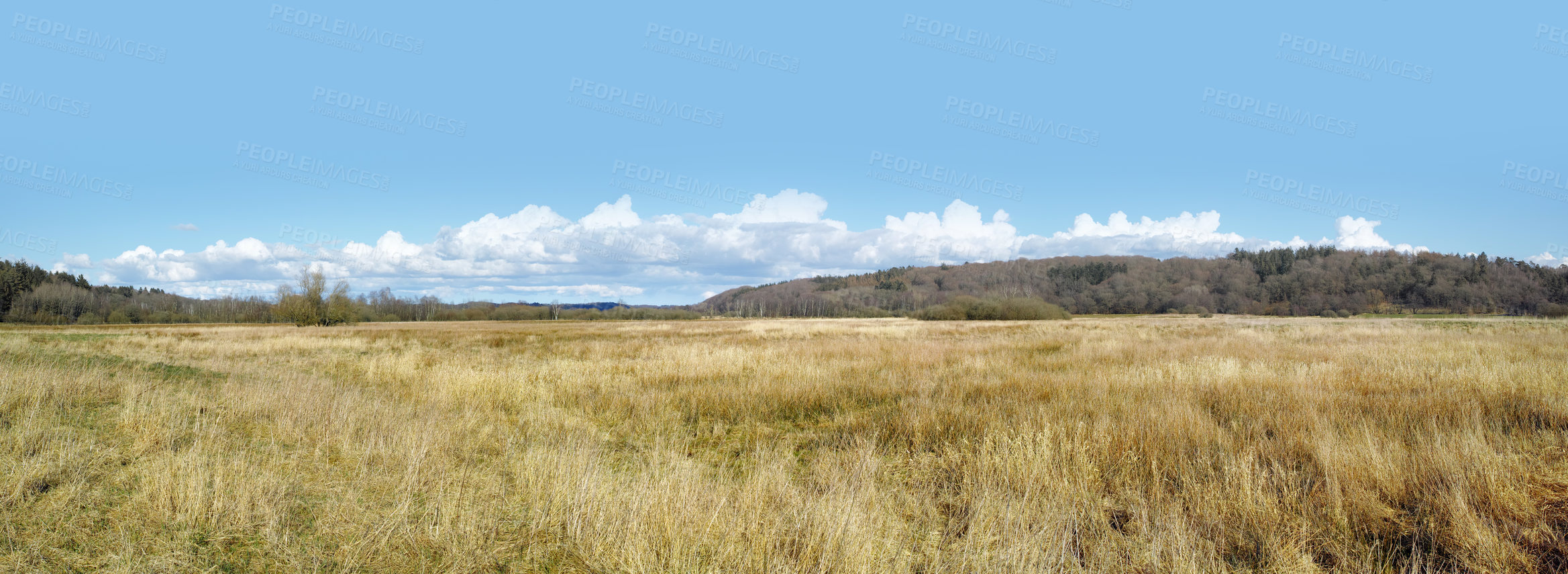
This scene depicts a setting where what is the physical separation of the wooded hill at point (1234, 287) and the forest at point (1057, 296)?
304 millimetres

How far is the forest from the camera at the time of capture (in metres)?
80.3

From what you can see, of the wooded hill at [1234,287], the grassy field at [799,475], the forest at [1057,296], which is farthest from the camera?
the wooded hill at [1234,287]

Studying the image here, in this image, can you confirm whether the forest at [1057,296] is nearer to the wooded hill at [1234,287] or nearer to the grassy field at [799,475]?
the wooded hill at [1234,287]

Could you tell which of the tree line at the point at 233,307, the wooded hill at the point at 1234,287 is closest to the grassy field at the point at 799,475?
the tree line at the point at 233,307

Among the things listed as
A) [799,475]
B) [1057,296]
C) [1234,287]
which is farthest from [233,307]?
[1234,287]

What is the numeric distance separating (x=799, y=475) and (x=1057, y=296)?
464 ft

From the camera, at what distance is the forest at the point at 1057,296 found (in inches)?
3162

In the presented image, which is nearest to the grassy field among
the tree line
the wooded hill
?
the tree line

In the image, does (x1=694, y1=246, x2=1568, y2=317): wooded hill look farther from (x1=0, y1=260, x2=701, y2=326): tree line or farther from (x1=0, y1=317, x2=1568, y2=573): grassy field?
(x1=0, y1=317, x2=1568, y2=573): grassy field

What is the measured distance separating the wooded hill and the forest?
1.00 ft

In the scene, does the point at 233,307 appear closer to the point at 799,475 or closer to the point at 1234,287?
the point at 799,475

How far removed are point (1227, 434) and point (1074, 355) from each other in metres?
9.68

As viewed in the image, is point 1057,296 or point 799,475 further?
point 1057,296

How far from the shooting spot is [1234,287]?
394 ft
